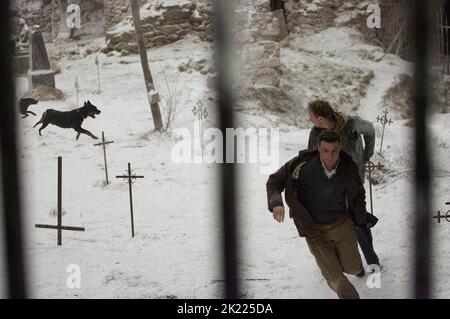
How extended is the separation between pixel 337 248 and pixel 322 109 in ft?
2.16

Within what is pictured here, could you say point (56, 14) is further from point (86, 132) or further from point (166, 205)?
point (166, 205)

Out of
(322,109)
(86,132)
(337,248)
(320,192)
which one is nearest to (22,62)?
(86,132)

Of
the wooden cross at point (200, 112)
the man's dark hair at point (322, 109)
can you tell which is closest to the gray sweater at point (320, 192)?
the man's dark hair at point (322, 109)

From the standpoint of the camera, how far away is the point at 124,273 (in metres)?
3.61

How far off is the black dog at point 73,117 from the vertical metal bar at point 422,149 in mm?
1622

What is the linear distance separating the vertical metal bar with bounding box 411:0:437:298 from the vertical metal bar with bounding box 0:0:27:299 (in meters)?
1.88

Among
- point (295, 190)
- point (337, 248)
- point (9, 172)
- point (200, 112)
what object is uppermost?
point (200, 112)

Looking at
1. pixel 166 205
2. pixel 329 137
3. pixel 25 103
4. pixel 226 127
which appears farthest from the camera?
pixel 25 103

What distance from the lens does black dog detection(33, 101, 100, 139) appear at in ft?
12.8

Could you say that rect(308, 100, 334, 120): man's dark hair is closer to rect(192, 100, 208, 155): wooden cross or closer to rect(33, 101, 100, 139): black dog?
rect(192, 100, 208, 155): wooden cross

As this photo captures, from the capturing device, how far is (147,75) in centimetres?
394
